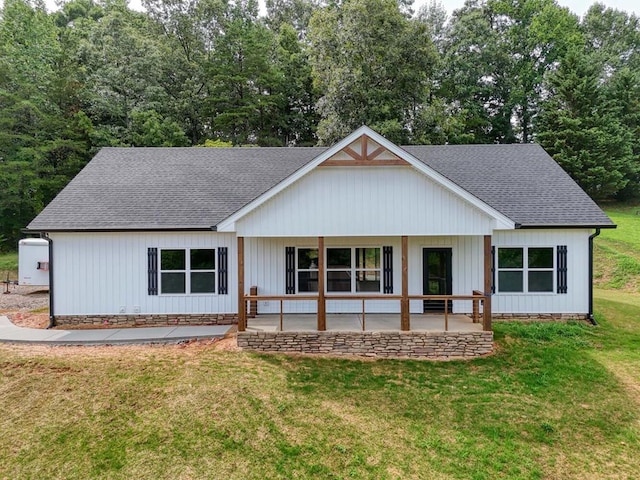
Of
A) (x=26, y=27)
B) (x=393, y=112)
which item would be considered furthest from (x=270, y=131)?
(x=26, y=27)

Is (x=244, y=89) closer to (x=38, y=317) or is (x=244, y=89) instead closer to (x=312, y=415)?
(x=38, y=317)

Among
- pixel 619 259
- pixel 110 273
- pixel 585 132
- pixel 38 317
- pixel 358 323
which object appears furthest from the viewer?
pixel 585 132

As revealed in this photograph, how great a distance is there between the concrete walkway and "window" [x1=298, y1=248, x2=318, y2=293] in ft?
8.12

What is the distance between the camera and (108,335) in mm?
9305

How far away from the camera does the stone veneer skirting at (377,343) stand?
27.7 ft

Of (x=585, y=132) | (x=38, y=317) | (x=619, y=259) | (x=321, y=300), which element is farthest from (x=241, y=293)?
(x=585, y=132)

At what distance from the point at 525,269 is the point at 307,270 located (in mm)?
6459

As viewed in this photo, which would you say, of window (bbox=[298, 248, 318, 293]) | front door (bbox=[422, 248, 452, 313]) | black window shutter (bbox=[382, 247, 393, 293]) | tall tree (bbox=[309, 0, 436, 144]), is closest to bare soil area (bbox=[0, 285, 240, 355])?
window (bbox=[298, 248, 318, 293])

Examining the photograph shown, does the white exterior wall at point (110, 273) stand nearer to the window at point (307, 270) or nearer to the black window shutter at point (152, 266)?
the black window shutter at point (152, 266)

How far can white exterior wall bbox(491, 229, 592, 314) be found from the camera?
1048cm

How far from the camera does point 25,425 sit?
5.75m

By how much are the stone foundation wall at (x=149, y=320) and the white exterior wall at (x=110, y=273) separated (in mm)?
143

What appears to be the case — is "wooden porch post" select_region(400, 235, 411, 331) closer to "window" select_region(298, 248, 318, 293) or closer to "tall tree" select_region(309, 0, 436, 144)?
"window" select_region(298, 248, 318, 293)

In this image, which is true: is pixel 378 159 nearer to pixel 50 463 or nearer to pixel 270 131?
pixel 50 463
